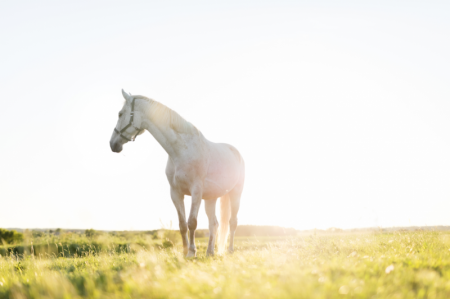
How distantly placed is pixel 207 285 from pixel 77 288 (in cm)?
145

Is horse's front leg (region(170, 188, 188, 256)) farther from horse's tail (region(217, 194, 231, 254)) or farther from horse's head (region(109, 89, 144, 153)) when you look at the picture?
horse's tail (region(217, 194, 231, 254))


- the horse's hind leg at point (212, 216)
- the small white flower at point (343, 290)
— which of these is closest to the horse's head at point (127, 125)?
the horse's hind leg at point (212, 216)

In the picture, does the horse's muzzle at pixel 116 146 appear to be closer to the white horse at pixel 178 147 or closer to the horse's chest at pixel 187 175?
the white horse at pixel 178 147

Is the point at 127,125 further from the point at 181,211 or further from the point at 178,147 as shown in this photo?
the point at 181,211

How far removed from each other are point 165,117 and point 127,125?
84 cm

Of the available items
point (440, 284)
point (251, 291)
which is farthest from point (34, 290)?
point (440, 284)

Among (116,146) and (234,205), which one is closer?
(116,146)

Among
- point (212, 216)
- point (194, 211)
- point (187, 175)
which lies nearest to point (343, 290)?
point (194, 211)

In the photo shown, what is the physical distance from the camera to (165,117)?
700 centimetres

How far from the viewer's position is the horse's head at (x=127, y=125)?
6973 millimetres

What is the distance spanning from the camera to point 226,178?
8016 millimetres

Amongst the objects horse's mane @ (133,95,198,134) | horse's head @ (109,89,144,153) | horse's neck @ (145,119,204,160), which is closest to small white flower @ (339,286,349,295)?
horse's neck @ (145,119,204,160)

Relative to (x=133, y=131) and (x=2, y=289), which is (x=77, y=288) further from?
(x=133, y=131)

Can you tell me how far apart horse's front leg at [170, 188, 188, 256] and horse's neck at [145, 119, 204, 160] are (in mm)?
849
